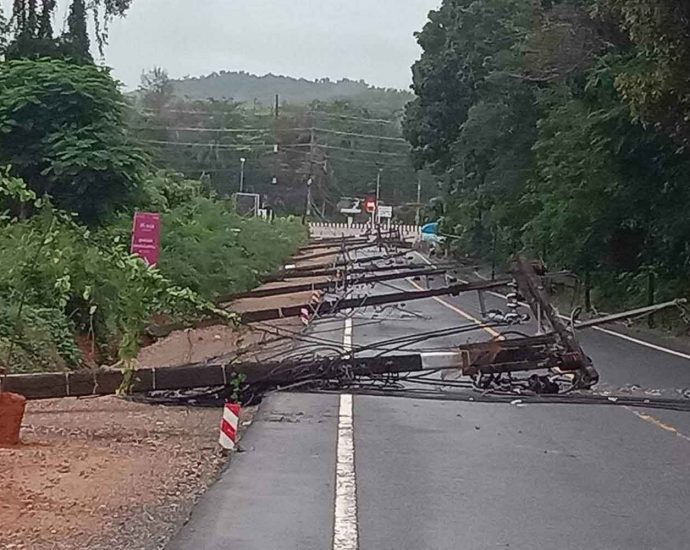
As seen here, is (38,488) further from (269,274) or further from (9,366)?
(269,274)

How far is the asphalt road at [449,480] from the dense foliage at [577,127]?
31.4ft

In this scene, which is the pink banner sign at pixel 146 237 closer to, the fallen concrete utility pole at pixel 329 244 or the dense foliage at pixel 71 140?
the dense foliage at pixel 71 140

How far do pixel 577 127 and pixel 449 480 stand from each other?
90.1ft

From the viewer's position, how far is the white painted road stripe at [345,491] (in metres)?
8.72

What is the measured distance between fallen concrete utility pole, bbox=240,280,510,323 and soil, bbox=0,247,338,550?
7.13 m

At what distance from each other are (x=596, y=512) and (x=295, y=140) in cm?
11698

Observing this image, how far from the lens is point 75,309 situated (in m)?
23.1

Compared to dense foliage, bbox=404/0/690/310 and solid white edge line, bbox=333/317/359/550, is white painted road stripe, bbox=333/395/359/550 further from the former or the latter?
dense foliage, bbox=404/0/690/310

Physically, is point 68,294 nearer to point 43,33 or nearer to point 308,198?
point 43,33

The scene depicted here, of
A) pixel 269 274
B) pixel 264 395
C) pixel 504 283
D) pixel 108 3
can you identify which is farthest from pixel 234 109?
pixel 264 395

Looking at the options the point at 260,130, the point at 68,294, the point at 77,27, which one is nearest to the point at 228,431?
the point at 68,294

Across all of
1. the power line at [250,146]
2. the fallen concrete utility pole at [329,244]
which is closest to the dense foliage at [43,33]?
the fallen concrete utility pole at [329,244]

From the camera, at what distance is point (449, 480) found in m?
11.1

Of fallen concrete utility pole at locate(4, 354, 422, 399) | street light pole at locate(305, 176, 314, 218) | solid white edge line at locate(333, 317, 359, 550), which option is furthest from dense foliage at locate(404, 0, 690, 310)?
street light pole at locate(305, 176, 314, 218)
